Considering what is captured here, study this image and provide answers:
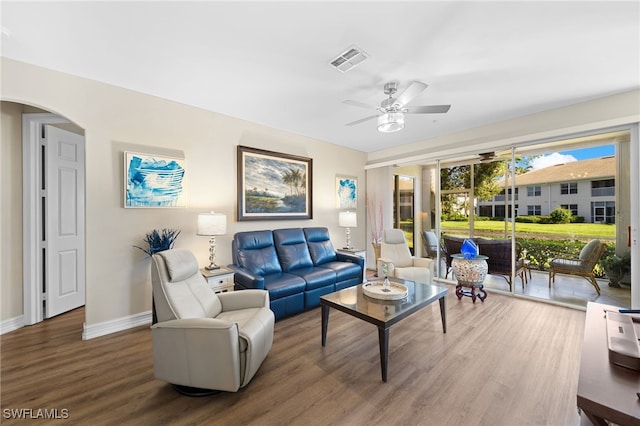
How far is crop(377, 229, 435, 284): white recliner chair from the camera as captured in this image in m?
3.60

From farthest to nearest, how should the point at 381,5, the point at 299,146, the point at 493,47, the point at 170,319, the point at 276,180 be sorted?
the point at 299,146, the point at 276,180, the point at 493,47, the point at 170,319, the point at 381,5

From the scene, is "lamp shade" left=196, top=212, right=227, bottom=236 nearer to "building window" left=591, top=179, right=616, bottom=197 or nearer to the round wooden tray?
the round wooden tray

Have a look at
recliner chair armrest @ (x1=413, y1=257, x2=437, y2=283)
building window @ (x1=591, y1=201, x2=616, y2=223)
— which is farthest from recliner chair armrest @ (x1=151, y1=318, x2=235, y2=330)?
building window @ (x1=591, y1=201, x2=616, y2=223)

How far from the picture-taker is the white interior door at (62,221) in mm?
2938

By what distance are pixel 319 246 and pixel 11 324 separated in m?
3.66

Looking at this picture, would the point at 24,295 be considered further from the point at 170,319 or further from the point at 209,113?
the point at 209,113

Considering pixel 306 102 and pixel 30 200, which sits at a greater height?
pixel 306 102

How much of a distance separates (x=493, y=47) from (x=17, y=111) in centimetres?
484

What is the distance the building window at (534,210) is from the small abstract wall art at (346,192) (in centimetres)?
294

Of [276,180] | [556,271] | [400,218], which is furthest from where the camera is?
[400,218]

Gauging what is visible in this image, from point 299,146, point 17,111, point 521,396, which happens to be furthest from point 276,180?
point 521,396

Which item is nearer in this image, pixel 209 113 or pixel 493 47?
pixel 493 47

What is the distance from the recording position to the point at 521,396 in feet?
5.76

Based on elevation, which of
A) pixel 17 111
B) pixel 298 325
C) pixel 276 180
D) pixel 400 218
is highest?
pixel 17 111
